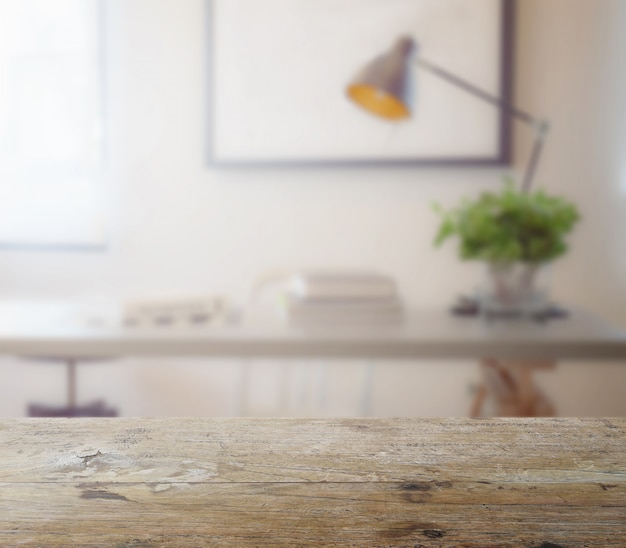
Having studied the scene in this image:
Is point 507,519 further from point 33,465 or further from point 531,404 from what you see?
point 531,404

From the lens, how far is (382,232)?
234 cm

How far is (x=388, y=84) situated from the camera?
7.29 ft

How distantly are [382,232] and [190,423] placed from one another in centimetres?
199

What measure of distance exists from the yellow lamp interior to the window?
2.75ft

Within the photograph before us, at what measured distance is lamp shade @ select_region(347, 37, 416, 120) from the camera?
2211 millimetres

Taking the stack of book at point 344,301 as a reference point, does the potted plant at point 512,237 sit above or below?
above

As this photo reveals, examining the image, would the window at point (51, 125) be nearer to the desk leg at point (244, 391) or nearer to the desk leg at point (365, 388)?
the desk leg at point (244, 391)

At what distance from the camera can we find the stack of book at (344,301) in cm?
162

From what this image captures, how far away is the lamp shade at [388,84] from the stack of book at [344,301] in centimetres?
79

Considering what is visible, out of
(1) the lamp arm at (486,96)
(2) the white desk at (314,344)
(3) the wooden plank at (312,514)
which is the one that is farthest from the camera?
(1) the lamp arm at (486,96)

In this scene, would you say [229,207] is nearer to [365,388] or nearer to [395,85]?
[395,85]

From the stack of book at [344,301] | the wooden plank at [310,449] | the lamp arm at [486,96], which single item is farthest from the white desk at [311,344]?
the wooden plank at [310,449]

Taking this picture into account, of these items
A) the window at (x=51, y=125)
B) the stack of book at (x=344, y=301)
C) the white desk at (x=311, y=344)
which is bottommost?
the white desk at (x=311, y=344)

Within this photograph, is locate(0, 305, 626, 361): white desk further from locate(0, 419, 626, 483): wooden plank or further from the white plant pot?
locate(0, 419, 626, 483): wooden plank
